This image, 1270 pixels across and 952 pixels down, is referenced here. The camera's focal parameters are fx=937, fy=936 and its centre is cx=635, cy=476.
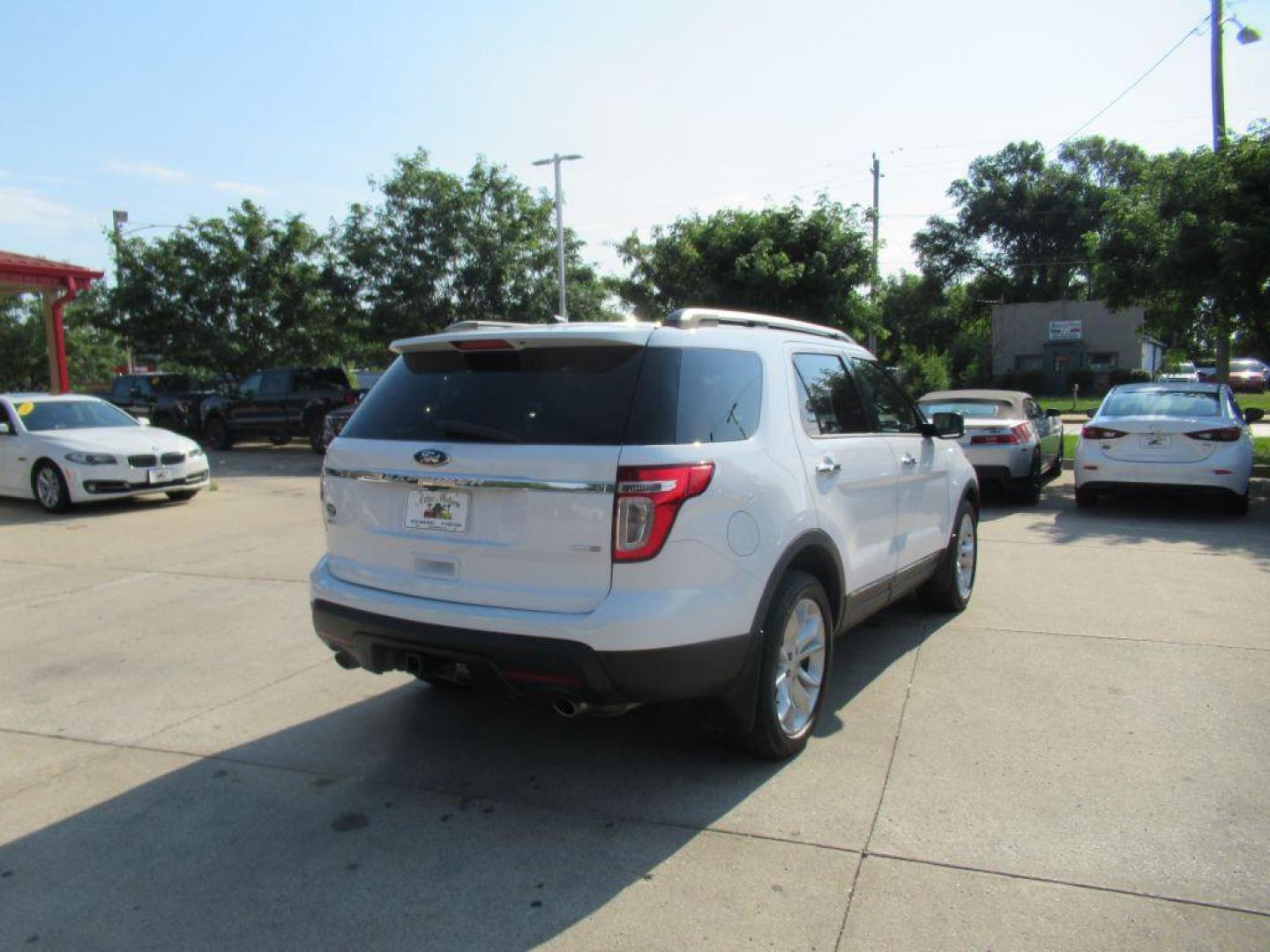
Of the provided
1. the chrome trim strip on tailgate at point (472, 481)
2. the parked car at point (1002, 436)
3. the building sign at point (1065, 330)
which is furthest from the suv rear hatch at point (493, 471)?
the building sign at point (1065, 330)

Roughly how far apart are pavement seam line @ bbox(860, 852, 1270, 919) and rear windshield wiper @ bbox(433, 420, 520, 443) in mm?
1965

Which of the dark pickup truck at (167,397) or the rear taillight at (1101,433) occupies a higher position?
the dark pickup truck at (167,397)

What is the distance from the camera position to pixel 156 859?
10.9 ft

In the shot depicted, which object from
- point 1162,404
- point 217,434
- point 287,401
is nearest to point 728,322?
point 1162,404

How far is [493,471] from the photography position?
3.51 meters

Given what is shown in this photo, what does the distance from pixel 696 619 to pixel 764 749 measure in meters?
0.84

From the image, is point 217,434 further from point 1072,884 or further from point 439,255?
point 1072,884

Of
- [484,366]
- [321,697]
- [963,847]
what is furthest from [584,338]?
[321,697]

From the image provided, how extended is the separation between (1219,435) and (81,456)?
13.2m

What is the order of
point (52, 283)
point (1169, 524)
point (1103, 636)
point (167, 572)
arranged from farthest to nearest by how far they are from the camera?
point (52, 283), point (1169, 524), point (167, 572), point (1103, 636)

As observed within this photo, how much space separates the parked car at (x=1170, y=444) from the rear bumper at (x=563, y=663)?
856cm

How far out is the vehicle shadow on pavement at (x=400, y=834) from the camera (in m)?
2.92

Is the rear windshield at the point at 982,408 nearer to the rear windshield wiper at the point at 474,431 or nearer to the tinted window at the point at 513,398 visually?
the tinted window at the point at 513,398

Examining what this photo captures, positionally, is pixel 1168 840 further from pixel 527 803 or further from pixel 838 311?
pixel 838 311
